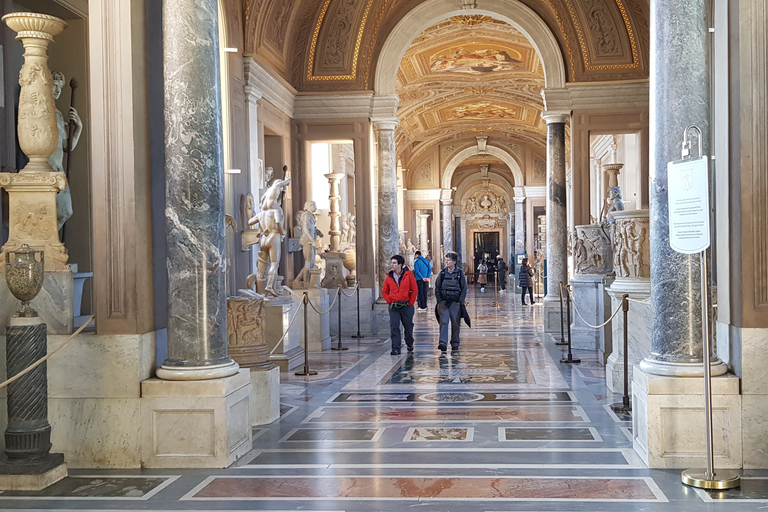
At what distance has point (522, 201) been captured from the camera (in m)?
35.9

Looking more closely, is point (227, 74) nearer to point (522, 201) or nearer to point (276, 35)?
point (276, 35)

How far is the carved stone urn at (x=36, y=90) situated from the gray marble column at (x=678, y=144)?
14.3ft

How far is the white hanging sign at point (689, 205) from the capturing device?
503 cm

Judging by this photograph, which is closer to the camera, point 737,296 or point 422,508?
→ point 422,508

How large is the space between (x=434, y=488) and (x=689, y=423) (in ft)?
6.07

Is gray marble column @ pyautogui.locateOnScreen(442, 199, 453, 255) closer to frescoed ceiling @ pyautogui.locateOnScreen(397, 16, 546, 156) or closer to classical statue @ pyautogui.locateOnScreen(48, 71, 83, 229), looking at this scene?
frescoed ceiling @ pyautogui.locateOnScreen(397, 16, 546, 156)

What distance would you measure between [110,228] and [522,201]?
31.3 meters

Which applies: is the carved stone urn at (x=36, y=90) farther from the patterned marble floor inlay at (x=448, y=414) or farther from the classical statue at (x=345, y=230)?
the classical statue at (x=345, y=230)

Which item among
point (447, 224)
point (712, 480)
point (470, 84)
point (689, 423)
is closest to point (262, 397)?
point (689, 423)

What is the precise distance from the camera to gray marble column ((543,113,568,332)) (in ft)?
54.2

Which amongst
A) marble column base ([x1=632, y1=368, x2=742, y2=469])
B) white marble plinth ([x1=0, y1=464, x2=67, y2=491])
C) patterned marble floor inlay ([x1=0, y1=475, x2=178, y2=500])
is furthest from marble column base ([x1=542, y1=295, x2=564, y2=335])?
white marble plinth ([x1=0, y1=464, x2=67, y2=491])

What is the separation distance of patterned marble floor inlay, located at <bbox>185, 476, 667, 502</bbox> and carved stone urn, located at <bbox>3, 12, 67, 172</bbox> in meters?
2.75

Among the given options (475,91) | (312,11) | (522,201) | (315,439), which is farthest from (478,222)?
(315,439)

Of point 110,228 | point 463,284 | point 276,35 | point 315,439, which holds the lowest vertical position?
point 315,439
